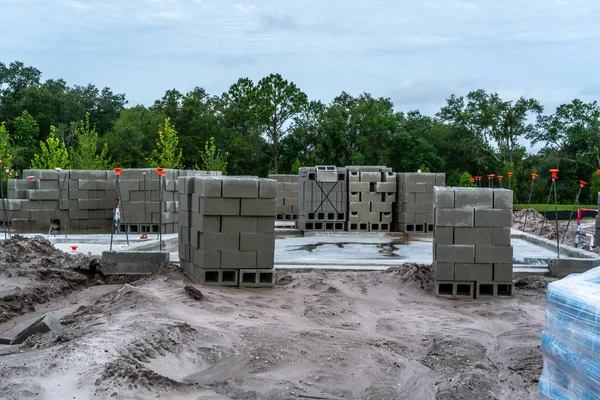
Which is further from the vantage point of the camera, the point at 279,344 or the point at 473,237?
the point at 473,237

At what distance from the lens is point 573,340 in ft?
17.5

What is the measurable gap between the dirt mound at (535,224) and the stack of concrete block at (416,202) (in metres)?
4.05

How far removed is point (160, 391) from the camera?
6789 millimetres

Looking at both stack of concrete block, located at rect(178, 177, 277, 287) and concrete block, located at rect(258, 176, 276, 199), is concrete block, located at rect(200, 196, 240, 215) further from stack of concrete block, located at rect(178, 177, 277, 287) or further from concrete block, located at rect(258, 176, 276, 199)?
concrete block, located at rect(258, 176, 276, 199)

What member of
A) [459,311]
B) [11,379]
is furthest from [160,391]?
[459,311]

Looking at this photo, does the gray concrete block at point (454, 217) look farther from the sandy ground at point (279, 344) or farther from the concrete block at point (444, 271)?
the sandy ground at point (279, 344)

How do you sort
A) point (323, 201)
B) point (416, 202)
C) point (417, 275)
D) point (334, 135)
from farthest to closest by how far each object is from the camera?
point (334, 135) < point (323, 201) < point (416, 202) < point (417, 275)

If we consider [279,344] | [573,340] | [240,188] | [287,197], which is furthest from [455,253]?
[287,197]

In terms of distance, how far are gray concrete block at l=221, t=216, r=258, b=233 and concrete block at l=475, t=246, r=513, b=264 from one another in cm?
385

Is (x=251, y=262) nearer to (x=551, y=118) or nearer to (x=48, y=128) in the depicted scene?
(x=551, y=118)

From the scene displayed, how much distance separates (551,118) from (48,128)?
40.3 metres

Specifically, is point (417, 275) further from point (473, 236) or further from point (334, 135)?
point (334, 135)

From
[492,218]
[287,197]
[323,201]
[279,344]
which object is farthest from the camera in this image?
[287,197]

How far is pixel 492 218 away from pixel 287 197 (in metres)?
20.9
